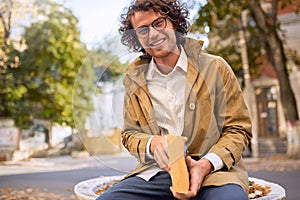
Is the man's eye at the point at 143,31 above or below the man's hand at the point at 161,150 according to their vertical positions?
above

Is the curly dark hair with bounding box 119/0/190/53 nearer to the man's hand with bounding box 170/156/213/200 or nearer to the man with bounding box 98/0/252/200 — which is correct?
the man with bounding box 98/0/252/200

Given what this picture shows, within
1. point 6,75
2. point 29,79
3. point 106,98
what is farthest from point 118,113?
point 29,79

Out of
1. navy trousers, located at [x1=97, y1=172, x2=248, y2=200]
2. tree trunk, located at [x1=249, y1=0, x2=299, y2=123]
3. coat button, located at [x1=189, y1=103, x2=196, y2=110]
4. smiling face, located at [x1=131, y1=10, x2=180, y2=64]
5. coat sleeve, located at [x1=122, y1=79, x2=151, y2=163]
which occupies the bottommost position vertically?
navy trousers, located at [x1=97, y1=172, x2=248, y2=200]

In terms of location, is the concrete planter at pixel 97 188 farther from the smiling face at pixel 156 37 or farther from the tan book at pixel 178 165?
the smiling face at pixel 156 37

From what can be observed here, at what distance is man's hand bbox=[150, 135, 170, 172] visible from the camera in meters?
1.00

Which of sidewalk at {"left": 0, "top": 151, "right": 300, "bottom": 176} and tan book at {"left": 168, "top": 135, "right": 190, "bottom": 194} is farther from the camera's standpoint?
sidewalk at {"left": 0, "top": 151, "right": 300, "bottom": 176}

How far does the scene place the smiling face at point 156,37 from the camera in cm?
107

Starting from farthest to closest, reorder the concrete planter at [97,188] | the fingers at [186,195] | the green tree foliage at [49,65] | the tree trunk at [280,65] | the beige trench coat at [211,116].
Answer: the green tree foliage at [49,65] → the tree trunk at [280,65] → the concrete planter at [97,188] → the beige trench coat at [211,116] → the fingers at [186,195]

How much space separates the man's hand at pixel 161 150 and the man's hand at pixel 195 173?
0.20 ft

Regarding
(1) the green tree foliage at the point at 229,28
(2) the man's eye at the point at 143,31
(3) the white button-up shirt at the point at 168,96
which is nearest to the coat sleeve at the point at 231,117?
(3) the white button-up shirt at the point at 168,96

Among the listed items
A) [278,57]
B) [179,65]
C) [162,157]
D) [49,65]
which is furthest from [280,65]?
[162,157]

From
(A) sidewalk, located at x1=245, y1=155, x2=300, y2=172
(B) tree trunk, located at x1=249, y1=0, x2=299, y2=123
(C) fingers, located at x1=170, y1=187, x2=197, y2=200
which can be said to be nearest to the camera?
(C) fingers, located at x1=170, y1=187, x2=197, y2=200

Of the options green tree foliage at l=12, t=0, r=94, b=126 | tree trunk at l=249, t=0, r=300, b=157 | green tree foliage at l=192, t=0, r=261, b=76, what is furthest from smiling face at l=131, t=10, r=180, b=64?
green tree foliage at l=12, t=0, r=94, b=126

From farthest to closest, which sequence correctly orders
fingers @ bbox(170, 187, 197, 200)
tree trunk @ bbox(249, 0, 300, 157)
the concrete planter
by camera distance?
tree trunk @ bbox(249, 0, 300, 157)
the concrete planter
fingers @ bbox(170, 187, 197, 200)
